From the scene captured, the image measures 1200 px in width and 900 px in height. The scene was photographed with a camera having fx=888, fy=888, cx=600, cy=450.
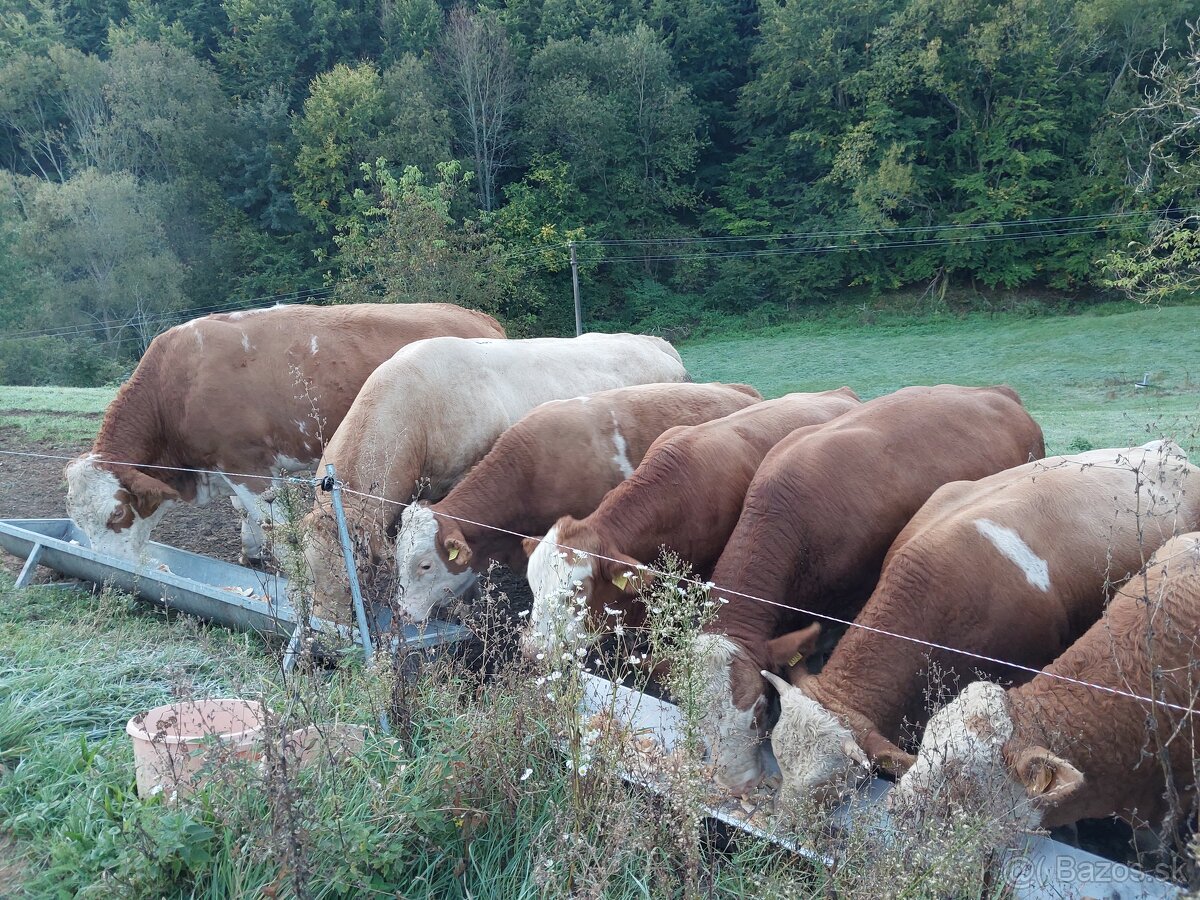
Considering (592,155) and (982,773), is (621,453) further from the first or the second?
(592,155)

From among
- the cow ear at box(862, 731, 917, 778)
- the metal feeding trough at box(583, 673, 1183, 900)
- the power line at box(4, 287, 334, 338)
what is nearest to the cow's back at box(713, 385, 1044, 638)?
the cow ear at box(862, 731, 917, 778)

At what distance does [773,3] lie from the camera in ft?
139

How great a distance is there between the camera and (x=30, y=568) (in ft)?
22.8

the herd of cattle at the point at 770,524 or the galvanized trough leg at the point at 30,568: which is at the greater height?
the herd of cattle at the point at 770,524

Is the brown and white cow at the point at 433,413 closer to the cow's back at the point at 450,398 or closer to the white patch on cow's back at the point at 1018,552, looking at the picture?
the cow's back at the point at 450,398

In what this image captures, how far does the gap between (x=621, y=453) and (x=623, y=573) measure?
1.99m

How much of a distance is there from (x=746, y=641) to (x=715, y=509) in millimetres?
1336

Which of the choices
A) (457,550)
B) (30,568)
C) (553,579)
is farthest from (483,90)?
(553,579)

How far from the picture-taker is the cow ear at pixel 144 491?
7695 millimetres

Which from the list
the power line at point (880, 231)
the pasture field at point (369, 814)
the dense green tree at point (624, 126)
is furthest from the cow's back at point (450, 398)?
the dense green tree at point (624, 126)

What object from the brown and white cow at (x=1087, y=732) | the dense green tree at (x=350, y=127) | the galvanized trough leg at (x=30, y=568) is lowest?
the galvanized trough leg at (x=30, y=568)

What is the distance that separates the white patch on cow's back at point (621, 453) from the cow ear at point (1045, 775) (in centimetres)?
401

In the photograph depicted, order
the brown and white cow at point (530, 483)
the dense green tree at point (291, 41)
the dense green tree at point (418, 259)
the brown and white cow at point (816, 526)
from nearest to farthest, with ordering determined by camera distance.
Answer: the brown and white cow at point (816, 526)
the brown and white cow at point (530, 483)
the dense green tree at point (418, 259)
the dense green tree at point (291, 41)

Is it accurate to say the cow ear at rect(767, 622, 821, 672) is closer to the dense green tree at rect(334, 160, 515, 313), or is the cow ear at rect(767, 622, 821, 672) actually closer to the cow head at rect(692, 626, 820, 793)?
the cow head at rect(692, 626, 820, 793)
